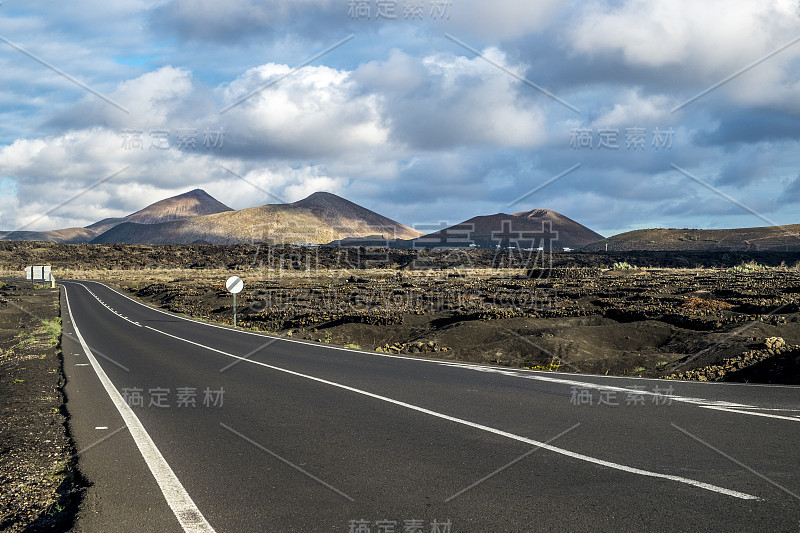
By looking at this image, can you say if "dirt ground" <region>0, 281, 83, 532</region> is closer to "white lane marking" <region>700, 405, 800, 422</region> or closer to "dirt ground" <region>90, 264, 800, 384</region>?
"white lane marking" <region>700, 405, 800, 422</region>

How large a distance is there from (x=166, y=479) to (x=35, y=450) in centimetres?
248

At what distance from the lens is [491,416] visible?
8672mm

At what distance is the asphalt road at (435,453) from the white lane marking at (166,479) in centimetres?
2

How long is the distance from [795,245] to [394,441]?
467 feet

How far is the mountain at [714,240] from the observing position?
12712 cm

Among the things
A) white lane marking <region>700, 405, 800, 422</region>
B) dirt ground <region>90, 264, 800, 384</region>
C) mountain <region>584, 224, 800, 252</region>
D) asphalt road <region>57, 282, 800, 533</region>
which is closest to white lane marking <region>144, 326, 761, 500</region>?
asphalt road <region>57, 282, 800, 533</region>

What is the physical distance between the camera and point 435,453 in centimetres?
679

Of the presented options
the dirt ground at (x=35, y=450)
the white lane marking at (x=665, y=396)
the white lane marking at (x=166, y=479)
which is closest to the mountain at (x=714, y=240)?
the white lane marking at (x=665, y=396)

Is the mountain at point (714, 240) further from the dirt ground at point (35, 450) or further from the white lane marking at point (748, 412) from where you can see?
the dirt ground at point (35, 450)

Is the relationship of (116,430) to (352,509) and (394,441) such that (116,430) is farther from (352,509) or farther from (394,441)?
(352,509)

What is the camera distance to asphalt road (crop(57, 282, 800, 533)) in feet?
16.2

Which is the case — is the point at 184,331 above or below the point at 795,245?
below

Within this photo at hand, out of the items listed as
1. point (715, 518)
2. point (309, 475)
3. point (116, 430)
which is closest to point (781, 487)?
point (715, 518)

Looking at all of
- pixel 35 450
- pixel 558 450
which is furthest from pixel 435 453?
pixel 35 450
